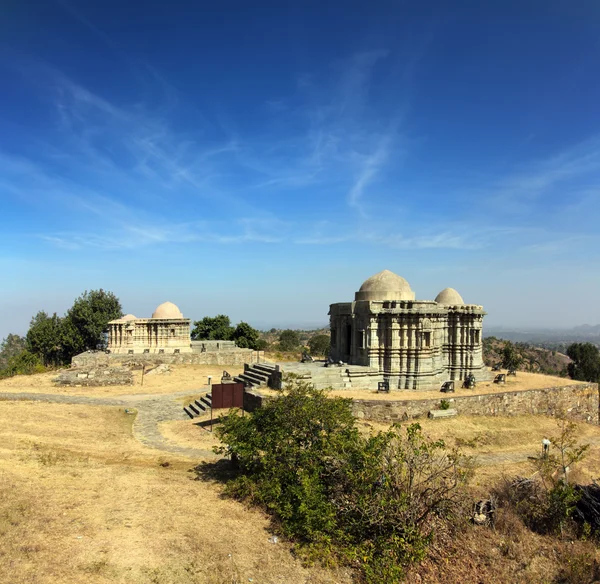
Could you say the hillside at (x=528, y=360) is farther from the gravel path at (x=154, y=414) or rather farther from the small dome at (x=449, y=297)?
the gravel path at (x=154, y=414)

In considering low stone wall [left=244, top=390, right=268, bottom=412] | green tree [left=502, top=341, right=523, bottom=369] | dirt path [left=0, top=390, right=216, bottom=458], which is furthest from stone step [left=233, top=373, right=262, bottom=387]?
green tree [left=502, top=341, right=523, bottom=369]

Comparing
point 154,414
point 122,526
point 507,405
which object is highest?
point 122,526

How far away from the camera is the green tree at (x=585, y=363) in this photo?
47.2m

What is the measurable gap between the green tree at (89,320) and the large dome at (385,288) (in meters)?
27.6

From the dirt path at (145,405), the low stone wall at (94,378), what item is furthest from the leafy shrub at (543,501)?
the low stone wall at (94,378)

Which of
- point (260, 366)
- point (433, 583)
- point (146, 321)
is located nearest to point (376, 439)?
point (433, 583)

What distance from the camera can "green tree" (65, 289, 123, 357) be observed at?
40469 millimetres

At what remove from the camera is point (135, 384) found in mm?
26578

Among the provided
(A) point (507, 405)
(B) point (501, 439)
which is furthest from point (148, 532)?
(A) point (507, 405)

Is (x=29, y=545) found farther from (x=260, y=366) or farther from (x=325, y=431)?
(x=260, y=366)

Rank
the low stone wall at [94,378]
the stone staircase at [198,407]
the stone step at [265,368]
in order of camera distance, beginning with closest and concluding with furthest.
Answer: the stone staircase at [198,407] < the stone step at [265,368] < the low stone wall at [94,378]

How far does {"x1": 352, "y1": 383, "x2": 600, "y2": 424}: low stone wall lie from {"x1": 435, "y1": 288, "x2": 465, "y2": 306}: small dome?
7.18 metres

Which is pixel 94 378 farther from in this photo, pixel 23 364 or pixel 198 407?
pixel 23 364

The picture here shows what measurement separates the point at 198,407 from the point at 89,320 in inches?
1001
